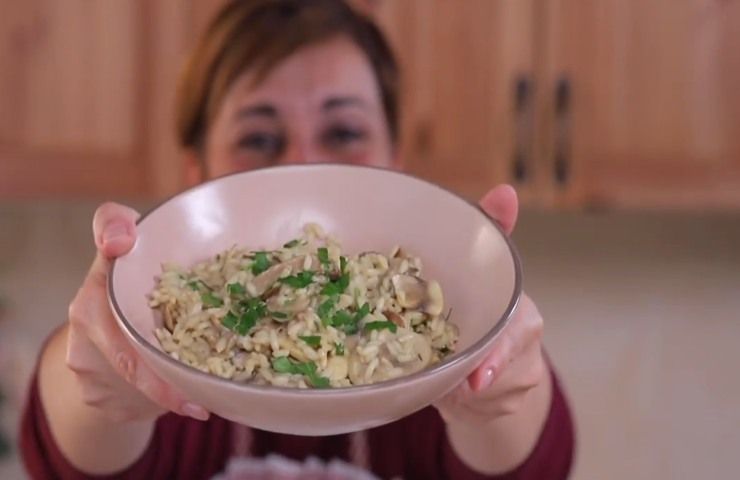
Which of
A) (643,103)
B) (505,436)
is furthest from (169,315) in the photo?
(643,103)

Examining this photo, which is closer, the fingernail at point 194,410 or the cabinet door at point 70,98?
the fingernail at point 194,410

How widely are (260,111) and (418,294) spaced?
24.8 inches

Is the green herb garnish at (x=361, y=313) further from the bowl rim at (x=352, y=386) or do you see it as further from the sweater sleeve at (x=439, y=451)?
the sweater sleeve at (x=439, y=451)

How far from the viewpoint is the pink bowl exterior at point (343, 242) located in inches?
24.5

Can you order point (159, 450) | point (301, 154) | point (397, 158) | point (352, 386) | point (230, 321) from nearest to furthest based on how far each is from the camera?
1. point (352, 386)
2. point (230, 321)
3. point (159, 450)
4. point (301, 154)
5. point (397, 158)

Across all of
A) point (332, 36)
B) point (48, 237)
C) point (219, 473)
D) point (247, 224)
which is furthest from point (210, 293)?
point (48, 237)

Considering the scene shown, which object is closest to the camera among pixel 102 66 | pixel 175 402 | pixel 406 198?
pixel 175 402

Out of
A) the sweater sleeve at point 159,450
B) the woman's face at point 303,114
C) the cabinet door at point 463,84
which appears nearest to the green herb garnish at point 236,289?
the sweater sleeve at point 159,450

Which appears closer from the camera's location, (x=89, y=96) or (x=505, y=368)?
(x=505, y=368)

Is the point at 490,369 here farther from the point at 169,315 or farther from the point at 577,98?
the point at 577,98

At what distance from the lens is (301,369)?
68 centimetres

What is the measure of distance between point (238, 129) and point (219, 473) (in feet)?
1.58

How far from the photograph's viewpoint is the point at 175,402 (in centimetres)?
69

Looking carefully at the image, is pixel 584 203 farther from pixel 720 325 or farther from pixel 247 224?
pixel 247 224
